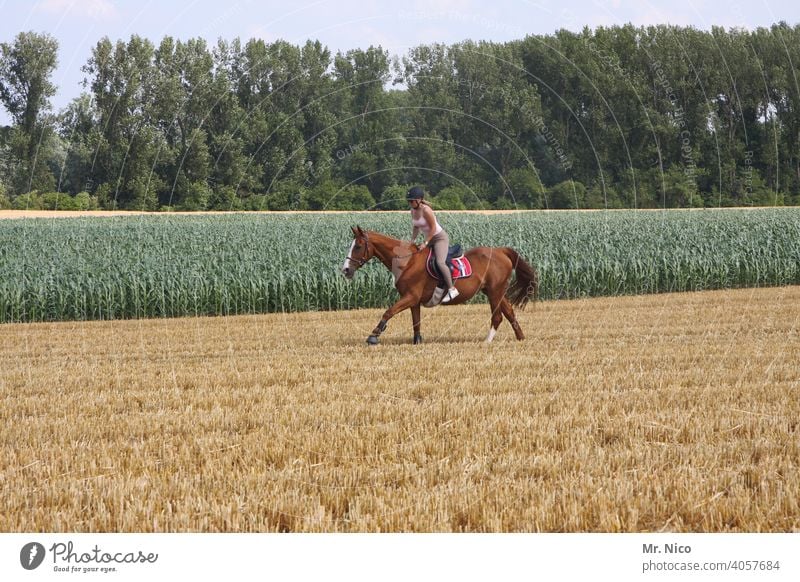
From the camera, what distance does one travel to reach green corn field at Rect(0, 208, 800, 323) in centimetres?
2570

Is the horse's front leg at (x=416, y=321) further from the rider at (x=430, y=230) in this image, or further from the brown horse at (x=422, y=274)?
the rider at (x=430, y=230)

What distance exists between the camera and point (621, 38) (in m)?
41.1

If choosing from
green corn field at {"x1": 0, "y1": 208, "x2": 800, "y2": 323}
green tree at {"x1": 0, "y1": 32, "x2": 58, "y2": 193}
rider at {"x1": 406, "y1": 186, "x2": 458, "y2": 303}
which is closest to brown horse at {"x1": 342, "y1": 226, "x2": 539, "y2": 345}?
rider at {"x1": 406, "y1": 186, "x2": 458, "y2": 303}

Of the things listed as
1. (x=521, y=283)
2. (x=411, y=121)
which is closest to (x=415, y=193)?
(x=521, y=283)

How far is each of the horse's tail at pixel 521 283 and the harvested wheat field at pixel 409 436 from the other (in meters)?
1.00

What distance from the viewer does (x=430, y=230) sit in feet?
51.6

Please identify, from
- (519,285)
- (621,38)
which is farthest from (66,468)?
(621,38)


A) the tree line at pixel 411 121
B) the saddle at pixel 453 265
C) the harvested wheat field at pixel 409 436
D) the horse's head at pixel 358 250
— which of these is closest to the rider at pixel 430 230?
the saddle at pixel 453 265

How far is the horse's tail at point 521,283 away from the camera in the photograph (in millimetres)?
17984

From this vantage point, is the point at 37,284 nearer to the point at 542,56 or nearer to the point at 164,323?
the point at 164,323

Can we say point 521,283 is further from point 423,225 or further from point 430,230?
point 423,225

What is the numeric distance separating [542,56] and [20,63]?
20518 mm

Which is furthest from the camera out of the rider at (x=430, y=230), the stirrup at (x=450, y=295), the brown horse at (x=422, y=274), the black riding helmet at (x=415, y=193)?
the stirrup at (x=450, y=295)

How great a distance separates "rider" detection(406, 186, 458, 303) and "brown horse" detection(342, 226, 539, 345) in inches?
10.9
